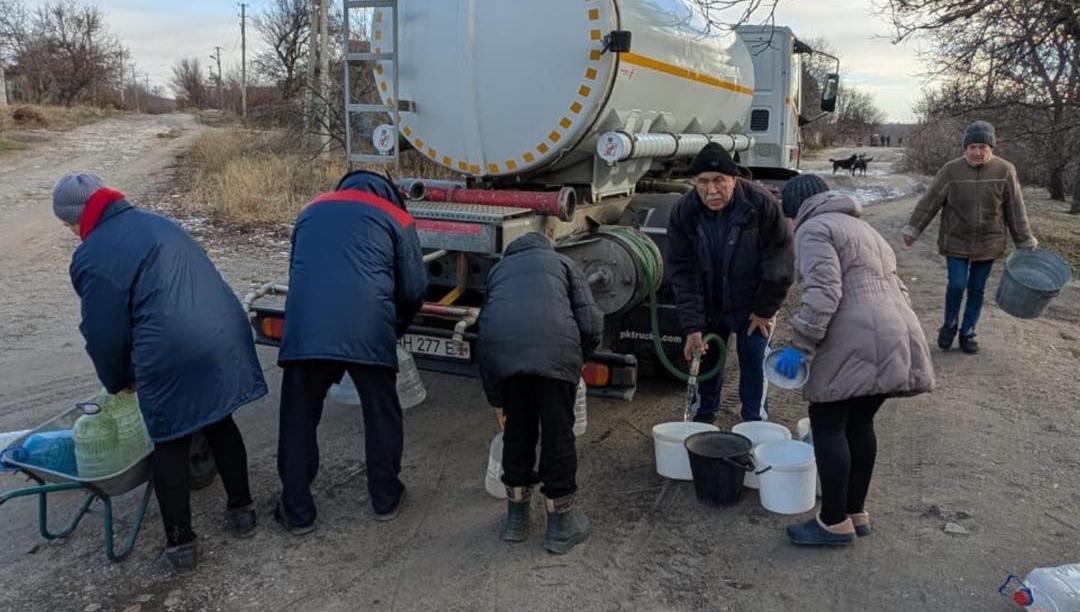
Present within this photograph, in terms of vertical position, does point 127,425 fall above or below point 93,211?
below

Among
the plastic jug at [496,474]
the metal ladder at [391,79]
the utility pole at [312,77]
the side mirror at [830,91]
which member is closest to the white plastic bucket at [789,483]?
the plastic jug at [496,474]

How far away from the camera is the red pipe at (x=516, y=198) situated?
16.4 feet

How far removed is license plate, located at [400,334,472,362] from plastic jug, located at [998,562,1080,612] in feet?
8.61

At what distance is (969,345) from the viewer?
21.2 ft

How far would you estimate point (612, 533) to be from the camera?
146 inches

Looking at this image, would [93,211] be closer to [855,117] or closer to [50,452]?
[50,452]

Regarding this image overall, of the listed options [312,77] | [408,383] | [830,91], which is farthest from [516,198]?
[312,77]

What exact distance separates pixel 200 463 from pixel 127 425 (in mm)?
737

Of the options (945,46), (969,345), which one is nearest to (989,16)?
(945,46)

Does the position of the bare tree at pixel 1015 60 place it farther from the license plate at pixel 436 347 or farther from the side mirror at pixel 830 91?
the license plate at pixel 436 347

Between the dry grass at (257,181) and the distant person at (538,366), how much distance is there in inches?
390

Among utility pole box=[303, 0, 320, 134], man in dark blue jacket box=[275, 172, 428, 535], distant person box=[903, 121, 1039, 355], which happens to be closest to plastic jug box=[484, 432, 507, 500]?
man in dark blue jacket box=[275, 172, 428, 535]

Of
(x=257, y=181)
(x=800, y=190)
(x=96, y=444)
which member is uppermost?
(x=800, y=190)

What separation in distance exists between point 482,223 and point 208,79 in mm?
80958
